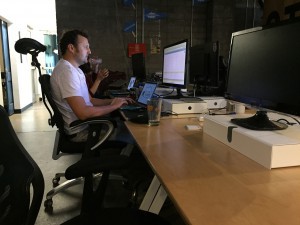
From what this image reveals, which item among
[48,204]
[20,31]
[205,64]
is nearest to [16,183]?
[48,204]

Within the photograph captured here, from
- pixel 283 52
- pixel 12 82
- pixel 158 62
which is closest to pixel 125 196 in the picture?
pixel 283 52

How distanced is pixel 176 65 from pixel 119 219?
1.42m

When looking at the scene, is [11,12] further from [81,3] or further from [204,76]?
[204,76]

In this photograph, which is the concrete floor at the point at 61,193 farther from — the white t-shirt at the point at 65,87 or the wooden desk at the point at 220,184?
the wooden desk at the point at 220,184

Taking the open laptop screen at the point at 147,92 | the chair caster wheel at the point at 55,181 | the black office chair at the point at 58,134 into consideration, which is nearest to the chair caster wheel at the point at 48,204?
the black office chair at the point at 58,134

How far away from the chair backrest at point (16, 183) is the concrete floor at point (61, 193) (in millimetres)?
1177

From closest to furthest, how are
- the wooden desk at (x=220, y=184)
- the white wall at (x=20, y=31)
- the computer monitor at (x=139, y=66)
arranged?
the wooden desk at (x=220, y=184) → the computer monitor at (x=139, y=66) → the white wall at (x=20, y=31)

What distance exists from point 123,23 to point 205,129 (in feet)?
14.8

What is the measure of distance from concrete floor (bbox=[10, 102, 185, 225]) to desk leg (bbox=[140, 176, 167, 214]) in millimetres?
734

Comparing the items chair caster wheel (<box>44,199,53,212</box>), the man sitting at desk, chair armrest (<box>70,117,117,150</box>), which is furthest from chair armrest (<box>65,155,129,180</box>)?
chair caster wheel (<box>44,199,53,212</box>)

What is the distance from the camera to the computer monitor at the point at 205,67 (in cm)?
230

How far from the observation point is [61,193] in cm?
236

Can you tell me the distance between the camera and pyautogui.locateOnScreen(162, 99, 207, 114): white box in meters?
1.98

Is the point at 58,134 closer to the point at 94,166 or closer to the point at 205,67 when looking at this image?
the point at 94,166
